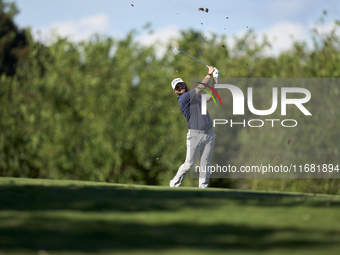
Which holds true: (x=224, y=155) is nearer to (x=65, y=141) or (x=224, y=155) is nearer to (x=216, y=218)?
(x=65, y=141)

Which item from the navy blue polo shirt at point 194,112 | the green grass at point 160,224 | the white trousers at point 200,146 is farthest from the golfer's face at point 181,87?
the green grass at point 160,224

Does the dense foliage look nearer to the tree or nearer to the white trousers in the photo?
the white trousers

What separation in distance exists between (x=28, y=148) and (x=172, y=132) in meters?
3.69

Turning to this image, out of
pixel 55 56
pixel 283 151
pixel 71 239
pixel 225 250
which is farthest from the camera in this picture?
pixel 55 56

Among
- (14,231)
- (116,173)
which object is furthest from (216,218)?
(116,173)

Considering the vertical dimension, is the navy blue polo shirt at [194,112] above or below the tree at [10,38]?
below

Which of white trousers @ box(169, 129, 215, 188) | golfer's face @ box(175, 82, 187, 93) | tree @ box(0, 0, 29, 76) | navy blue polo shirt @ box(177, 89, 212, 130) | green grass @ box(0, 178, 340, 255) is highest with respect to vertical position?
tree @ box(0, 0, 29, 76)

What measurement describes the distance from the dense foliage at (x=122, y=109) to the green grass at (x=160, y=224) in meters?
5.81

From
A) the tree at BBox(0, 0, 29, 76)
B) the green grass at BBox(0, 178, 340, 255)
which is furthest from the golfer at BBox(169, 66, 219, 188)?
the tree at BBox(0, 0, 29, 76)

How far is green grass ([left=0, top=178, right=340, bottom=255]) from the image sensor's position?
3.88 meters

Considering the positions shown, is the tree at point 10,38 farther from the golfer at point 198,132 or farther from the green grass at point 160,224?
the green grass at point 160,224

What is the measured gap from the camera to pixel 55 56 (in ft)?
46.1

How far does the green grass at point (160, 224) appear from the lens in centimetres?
388

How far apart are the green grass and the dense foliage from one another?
→ 19.1 feet
